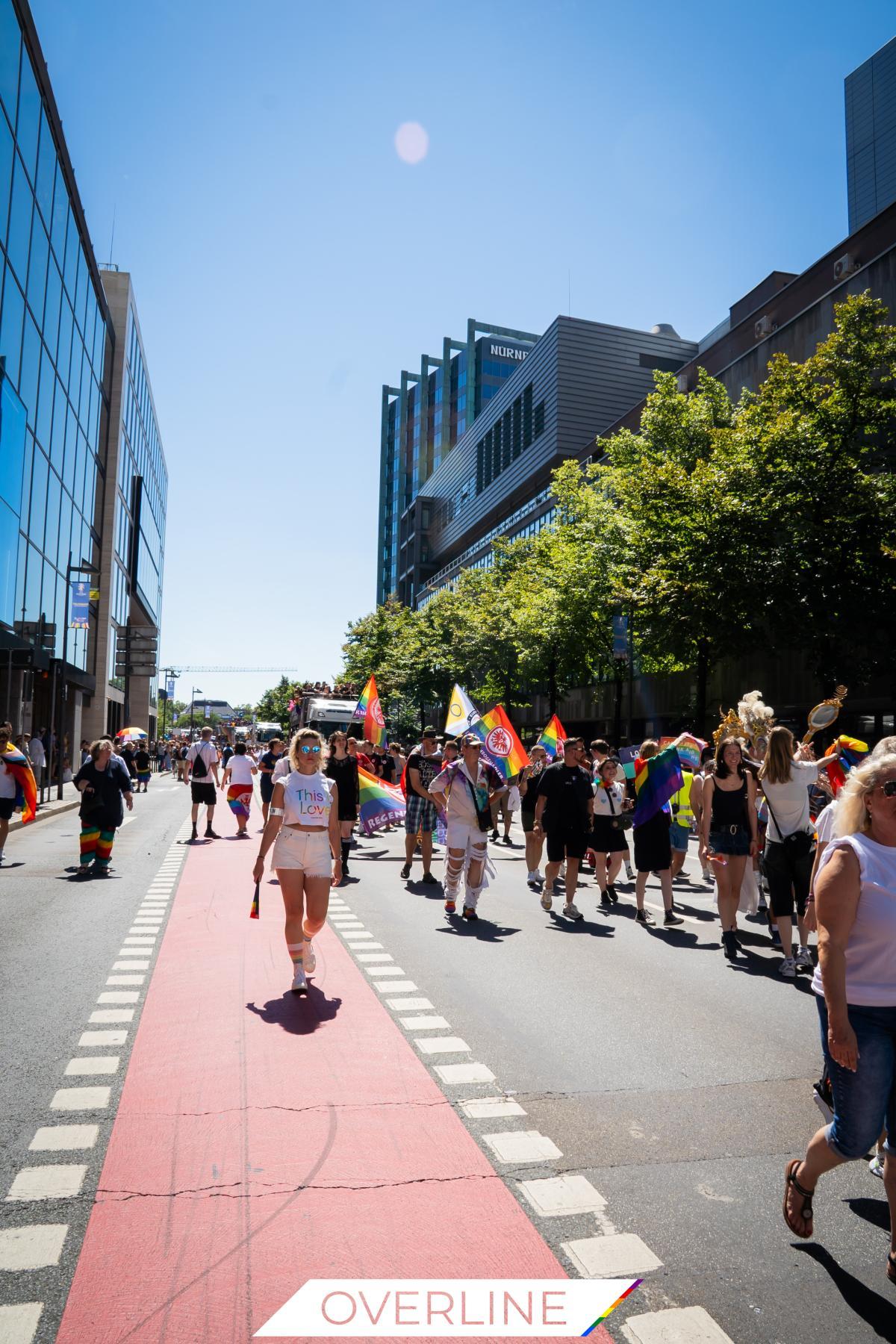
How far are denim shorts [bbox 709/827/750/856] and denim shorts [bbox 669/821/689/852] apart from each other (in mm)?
4627

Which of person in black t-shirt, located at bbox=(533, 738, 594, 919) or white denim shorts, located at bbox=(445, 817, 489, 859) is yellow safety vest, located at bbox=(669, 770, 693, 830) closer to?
person in black t-shirt, located at bbox=(533, 738, 594, 919)

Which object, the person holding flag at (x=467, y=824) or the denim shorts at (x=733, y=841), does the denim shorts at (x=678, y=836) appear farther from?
the denim shorts at (x=733, y=841)

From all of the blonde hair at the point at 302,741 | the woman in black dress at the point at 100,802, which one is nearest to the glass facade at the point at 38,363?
the woman in black dress at the point at 100,802

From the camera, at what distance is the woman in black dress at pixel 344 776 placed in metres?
13.8

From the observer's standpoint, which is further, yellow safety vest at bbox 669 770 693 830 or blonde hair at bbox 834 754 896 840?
yellow safety vest at bbox 669 770 693 830

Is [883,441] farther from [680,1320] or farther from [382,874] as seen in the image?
[680,1320]

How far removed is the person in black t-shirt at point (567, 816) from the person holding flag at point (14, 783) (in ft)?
22.5

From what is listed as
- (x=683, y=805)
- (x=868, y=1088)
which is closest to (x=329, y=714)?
(x=683, y=805)

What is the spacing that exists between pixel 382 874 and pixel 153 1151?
10.2 meters

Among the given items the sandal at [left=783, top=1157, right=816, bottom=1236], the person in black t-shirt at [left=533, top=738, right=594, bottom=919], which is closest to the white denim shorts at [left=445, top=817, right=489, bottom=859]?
the person in black t-shirt at [left=533, top=738, right=594, bottom=919]

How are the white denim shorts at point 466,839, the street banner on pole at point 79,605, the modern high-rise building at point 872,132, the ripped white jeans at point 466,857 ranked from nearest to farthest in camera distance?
the ripped white jeans at point 466,857 → the white denim shorts at point 466,839 → the street banner on pole at point 79,605 → the modern high-rise building at point 872,132

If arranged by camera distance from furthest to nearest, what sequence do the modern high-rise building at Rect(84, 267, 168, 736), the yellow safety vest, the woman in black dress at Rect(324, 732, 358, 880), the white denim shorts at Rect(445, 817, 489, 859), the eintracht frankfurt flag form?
the modern high-rise building at Rect(84, 267, 168, 736), the eintracht frankfurt flag, the yellow safety vest, the woman in black dress at Rect(324, 732, 358, 880), the white denim shorts at Rect(445, 817, 489, 859)

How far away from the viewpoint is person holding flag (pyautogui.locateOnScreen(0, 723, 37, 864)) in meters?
13.4

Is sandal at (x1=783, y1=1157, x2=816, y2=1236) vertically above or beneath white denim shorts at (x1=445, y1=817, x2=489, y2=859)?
beneath
